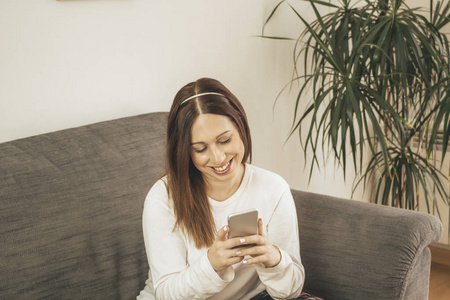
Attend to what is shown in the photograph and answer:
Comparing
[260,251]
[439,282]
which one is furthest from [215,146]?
[439,282]

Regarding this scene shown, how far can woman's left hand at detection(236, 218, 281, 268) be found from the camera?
1230mm

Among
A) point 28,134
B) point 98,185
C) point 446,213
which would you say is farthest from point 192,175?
point 446,213

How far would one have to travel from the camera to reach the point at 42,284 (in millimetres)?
1281

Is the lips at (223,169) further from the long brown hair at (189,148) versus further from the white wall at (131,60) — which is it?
the white wall at (131,60)

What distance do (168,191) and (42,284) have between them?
38 centimetres

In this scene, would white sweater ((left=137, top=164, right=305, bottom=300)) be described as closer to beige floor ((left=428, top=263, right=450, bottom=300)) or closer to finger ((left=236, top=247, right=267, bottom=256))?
finger ((left=236, top=247, right=267, bottom=256))

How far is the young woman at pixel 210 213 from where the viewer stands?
1.28 meters

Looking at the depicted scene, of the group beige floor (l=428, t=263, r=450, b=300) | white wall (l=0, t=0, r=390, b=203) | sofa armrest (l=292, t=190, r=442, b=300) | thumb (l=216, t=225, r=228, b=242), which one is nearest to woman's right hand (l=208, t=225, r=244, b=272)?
thumb (l=216, t=225, r=228, b=242)

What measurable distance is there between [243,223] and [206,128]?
0.87 ft

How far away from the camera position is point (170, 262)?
1.35m

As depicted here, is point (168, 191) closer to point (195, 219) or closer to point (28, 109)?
point (195, 219)

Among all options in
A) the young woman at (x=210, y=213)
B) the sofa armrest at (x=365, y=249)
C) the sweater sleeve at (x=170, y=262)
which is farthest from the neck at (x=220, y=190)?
the sofa armrest at (x=365, y=249)

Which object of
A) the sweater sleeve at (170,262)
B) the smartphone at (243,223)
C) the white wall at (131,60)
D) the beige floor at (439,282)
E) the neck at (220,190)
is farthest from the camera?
the beige floor at (439,282)

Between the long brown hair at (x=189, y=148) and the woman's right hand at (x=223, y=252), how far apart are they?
156mm
